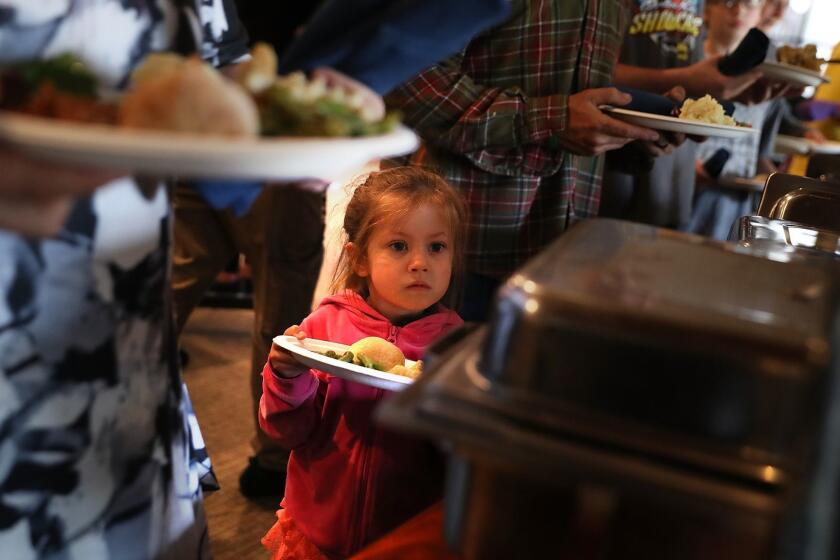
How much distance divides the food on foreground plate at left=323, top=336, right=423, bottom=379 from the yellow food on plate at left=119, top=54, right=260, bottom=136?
614 millimetres

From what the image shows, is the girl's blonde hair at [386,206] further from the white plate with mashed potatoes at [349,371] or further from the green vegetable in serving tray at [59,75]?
the green vegetable in serving tray at [59,75]

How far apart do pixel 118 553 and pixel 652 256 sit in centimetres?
57

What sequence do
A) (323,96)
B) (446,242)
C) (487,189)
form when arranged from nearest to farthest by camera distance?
(323,96) < (446,242) < (487,189)

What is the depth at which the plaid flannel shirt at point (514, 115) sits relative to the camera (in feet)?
5.52

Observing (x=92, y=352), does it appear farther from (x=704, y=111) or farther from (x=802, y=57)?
(x=802, y=57)

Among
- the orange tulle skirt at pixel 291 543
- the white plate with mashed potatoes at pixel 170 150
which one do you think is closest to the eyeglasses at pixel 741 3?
the orange tulle skirt at pixel 291 543

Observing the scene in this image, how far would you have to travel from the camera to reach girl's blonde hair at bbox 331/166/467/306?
1.37 m

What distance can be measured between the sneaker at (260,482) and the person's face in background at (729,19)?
226 centimetres

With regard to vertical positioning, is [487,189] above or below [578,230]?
below

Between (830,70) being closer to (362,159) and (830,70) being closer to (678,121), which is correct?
(678,121)

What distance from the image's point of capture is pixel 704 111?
156 cm

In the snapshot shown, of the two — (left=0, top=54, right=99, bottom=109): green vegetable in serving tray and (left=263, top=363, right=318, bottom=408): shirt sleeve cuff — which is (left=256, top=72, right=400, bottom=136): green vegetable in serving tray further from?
(left=263, top=363, right=318, bottom=408): shirt sleeve cuff

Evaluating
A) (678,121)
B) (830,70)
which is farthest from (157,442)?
(830,70)

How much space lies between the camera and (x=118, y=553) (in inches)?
29.5
